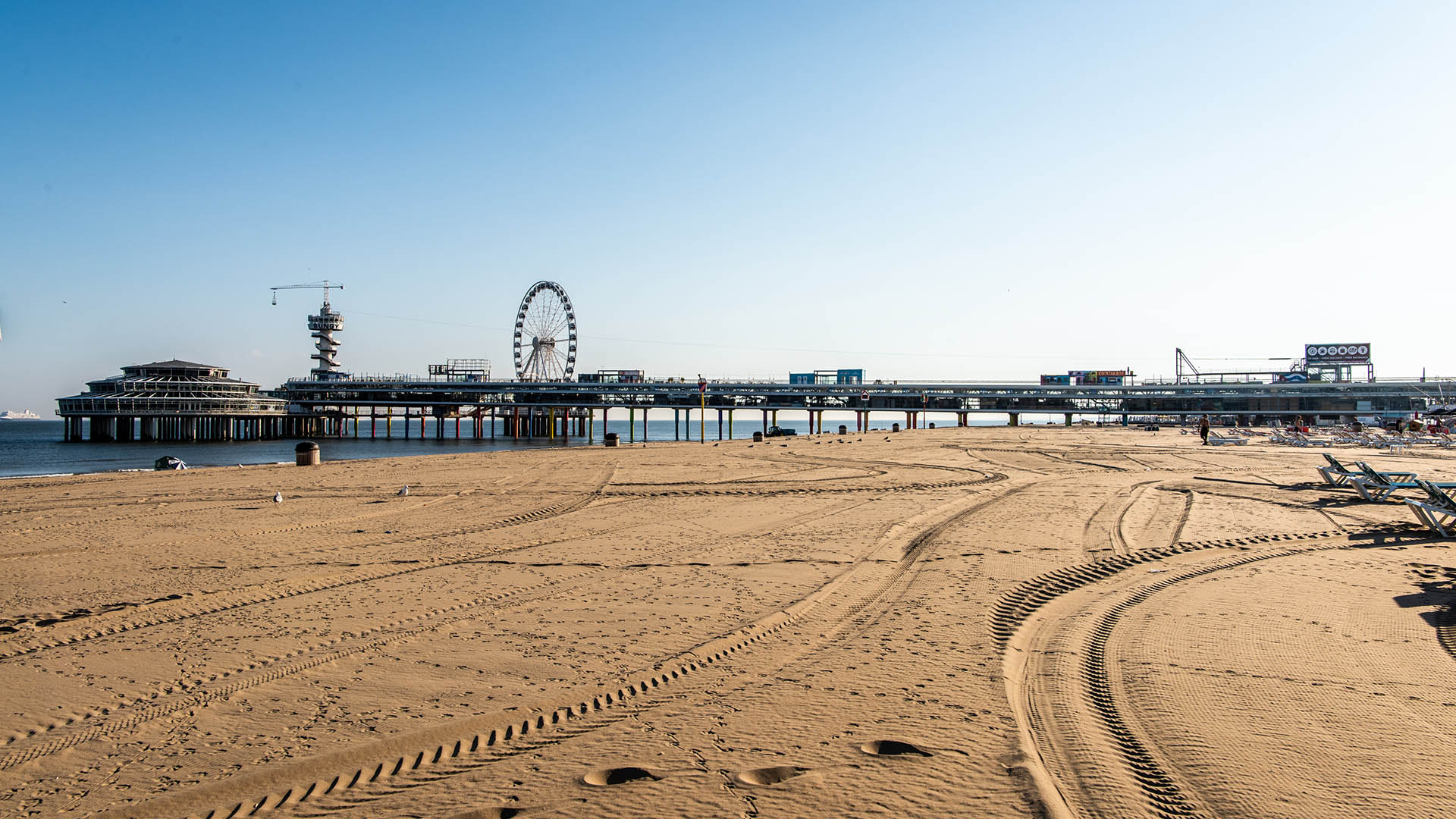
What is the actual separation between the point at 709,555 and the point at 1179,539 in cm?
657

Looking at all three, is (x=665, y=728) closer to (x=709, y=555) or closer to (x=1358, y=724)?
(x=1358, y=724)

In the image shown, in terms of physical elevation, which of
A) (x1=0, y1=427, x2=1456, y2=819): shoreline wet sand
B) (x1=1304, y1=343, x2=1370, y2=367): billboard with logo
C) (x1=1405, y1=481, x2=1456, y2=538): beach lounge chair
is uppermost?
(x1=1304, y1=343, x2=1370, y2=367): billboard with logo

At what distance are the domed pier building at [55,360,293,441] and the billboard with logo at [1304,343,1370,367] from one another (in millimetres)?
142155

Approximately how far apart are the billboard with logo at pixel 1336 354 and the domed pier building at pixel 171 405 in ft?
466

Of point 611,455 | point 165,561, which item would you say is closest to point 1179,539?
point 165,561

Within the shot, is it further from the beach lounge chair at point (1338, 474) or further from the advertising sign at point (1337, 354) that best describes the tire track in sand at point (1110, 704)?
the advertising sign at point (1337, 354)

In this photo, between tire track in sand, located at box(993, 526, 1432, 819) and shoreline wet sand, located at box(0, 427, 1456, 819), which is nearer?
tire track in sand, located at box(993, 526, 1432, 819)

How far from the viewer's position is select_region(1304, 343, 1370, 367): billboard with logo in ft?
333

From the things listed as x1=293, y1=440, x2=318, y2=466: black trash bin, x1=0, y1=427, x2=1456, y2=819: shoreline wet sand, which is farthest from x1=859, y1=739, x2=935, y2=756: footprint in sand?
x1=293, y1=440, x2=318, y2=466: black trash bin

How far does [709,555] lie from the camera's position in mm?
9773

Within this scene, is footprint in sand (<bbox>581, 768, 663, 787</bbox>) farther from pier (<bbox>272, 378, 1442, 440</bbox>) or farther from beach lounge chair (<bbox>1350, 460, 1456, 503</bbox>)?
pier (<bbox>272, 378, 1442, 440</bbox>)

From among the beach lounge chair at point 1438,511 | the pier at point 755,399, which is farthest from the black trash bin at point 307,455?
the pier at point 755,399

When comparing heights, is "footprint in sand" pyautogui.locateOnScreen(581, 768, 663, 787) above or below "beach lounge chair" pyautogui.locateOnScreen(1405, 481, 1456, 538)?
below

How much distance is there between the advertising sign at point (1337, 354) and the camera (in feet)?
333
